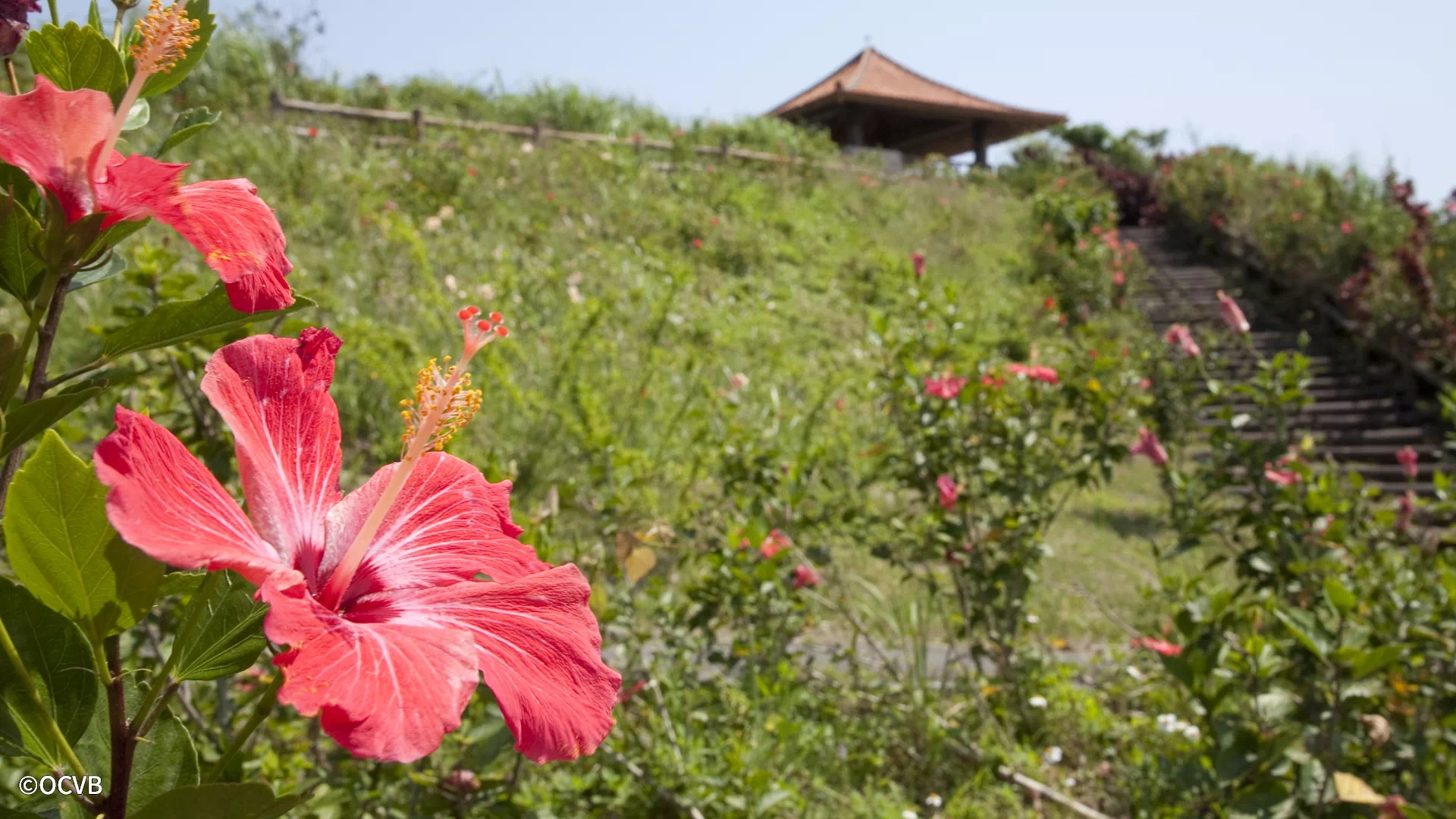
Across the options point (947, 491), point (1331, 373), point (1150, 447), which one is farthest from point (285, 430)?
point (1331, 373)

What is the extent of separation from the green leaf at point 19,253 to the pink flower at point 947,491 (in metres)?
2.14

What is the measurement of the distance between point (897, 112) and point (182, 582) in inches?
688

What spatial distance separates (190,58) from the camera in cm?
53

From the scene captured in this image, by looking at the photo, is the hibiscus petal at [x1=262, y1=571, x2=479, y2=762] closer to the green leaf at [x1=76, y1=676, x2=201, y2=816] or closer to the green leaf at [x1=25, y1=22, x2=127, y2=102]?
the green leaf at [x1=76, y1=676, x2=201, y2=816]

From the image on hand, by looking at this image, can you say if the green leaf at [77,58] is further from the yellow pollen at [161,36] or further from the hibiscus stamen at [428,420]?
the hibiscus stamen at [428,420]

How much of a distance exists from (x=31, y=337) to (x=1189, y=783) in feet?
6.34

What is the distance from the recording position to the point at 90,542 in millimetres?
391

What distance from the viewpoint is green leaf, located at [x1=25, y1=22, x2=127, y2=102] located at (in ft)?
1.54

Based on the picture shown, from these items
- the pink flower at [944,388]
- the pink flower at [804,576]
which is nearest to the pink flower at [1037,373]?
the pink flower at [944,388]

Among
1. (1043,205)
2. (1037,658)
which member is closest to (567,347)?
(1037,658)

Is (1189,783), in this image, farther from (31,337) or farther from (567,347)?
(567,347)

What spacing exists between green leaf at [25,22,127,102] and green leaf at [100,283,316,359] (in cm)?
12

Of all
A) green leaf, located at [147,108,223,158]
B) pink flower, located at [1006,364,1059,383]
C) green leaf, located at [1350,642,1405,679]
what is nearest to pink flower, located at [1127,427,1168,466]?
pink flower, located at [1006,364,1059,383]

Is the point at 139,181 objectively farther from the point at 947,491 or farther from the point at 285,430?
the point at 947,491
